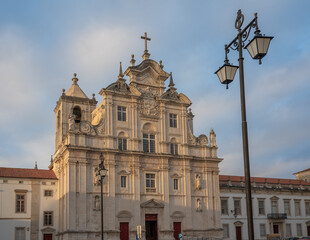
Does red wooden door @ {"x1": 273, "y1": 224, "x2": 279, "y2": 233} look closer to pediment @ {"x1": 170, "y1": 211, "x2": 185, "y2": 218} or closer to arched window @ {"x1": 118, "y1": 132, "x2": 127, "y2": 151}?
pediment @ {"x1": 170, "y1": 211, "x2": 185, "y2": 218}

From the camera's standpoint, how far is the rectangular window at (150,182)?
4281 cm

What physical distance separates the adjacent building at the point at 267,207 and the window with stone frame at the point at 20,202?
80.0 feet

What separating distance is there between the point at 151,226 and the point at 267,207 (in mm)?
19649

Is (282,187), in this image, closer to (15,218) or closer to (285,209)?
(285,209)

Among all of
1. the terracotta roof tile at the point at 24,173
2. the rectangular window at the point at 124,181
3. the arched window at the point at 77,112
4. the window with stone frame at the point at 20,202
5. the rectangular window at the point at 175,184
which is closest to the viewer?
the window with stone frame at the point at 20,202

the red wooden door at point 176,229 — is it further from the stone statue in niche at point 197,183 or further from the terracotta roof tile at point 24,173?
the terracotta roof tile at point 24,173

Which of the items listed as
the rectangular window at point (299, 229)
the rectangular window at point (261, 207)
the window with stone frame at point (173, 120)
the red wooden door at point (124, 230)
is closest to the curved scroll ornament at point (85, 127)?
the window with stone frame at point (173, 120)

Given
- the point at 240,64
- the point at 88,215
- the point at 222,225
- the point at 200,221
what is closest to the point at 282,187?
the point at 222,225

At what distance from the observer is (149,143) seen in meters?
44.1

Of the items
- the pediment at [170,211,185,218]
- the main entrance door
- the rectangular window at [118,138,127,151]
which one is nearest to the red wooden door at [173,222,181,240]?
the pediment at [170,211,185,218]

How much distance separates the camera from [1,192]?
130ft

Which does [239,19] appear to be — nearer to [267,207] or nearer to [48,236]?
[48,236]

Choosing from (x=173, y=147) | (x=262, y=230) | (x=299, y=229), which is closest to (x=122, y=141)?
(x=173, y=147)

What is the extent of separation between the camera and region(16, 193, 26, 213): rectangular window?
40094 millimetres
